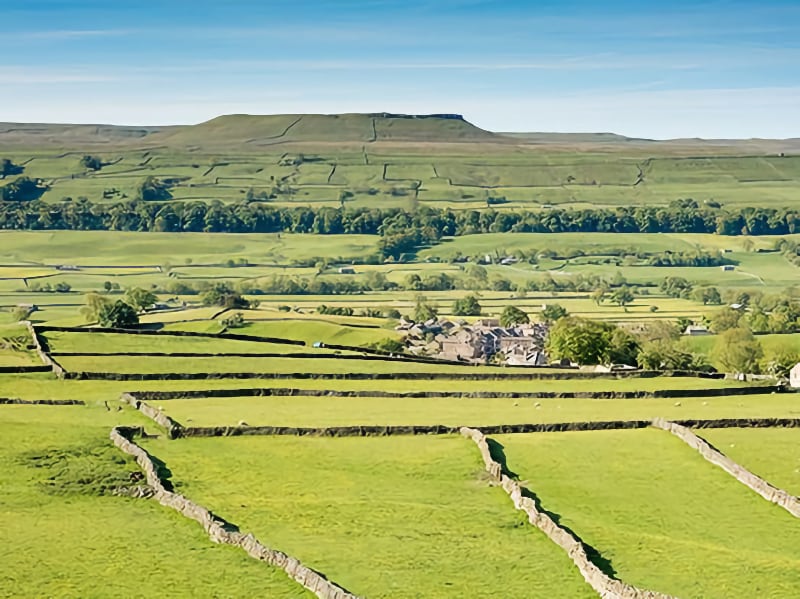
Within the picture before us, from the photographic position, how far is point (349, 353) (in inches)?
2734

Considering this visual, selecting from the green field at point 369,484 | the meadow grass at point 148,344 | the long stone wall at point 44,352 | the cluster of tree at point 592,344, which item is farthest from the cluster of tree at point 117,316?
the cluster of tree at point 592,344

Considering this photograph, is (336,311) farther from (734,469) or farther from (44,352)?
(734,469)

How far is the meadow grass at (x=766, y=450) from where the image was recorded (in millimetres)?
33750

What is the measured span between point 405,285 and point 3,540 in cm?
11599

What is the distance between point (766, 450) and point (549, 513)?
1126 cm

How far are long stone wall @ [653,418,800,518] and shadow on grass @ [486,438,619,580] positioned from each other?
17.5ft

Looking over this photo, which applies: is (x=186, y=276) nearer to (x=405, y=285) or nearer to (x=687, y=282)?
(x=405, y=285)

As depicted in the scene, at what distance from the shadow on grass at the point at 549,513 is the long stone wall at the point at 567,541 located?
0.13 metres

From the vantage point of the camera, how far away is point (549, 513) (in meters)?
29.2

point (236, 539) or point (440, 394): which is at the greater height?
point (236, 539)

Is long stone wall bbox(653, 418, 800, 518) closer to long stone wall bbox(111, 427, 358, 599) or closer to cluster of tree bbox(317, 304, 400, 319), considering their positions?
long stone wall bbox(111, 427, 358, 599)

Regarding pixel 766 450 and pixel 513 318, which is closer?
pixel 766 450

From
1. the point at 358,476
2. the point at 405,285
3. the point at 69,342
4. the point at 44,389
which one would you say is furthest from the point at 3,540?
the point at 405,285

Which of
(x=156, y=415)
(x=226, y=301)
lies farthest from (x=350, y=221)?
(x=156, y=415)
